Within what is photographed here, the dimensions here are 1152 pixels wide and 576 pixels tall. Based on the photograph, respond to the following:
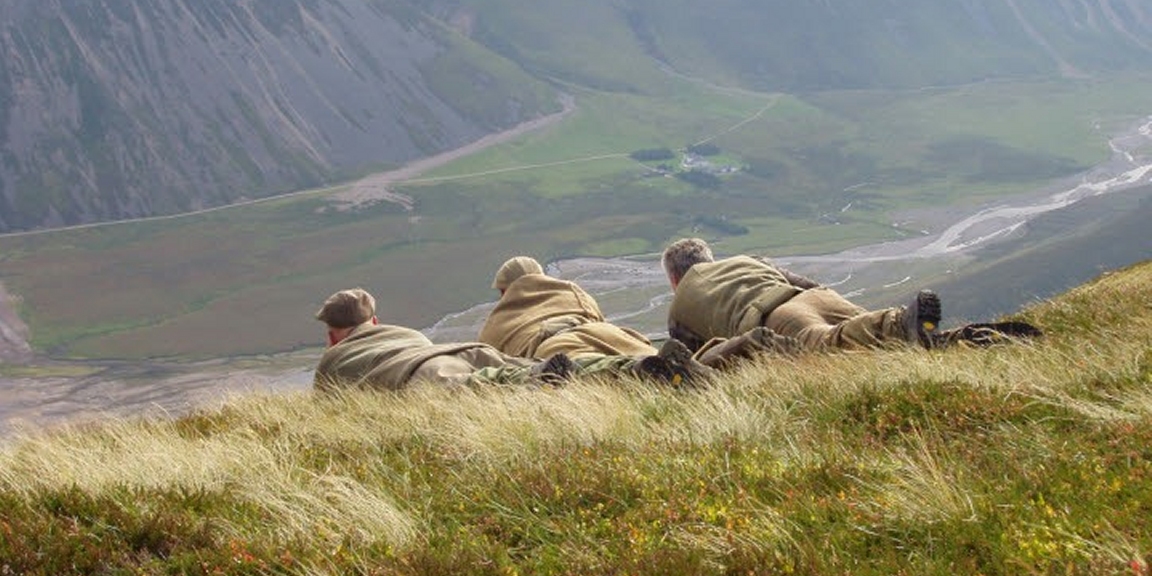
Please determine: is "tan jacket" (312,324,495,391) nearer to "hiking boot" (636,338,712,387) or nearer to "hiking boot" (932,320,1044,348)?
"hiking boot" (636,338,712,387)

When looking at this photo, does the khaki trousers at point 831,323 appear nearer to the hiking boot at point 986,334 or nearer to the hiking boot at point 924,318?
the hiking boot at point 924,318

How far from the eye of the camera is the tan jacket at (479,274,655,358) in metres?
13.0

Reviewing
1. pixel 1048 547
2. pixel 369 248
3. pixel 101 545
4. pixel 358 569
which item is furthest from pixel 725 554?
pixel 369 248

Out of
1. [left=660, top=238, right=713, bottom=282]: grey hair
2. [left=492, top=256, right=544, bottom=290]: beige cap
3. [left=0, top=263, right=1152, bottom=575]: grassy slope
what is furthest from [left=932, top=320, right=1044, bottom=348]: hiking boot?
[left=492, top=256, right=544, bottom=290]: beige cap

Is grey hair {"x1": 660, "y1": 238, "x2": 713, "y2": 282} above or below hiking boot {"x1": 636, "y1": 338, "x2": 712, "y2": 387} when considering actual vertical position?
above

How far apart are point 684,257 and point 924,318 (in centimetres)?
404

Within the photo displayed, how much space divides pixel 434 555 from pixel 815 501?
6.16 ft

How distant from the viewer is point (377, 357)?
44.3ft

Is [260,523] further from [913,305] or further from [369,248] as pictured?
[369,248]

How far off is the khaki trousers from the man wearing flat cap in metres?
2.43

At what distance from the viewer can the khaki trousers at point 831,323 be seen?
37.7ft

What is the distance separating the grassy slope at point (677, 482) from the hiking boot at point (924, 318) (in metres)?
0.91

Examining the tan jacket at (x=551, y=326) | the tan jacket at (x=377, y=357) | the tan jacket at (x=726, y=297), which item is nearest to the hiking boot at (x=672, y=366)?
the tan jacket at (x=551, y=326)

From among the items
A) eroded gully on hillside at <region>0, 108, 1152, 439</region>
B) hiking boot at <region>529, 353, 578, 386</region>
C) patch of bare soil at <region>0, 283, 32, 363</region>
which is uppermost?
hiking boot at <region>529, 353, 578, 386</region>
